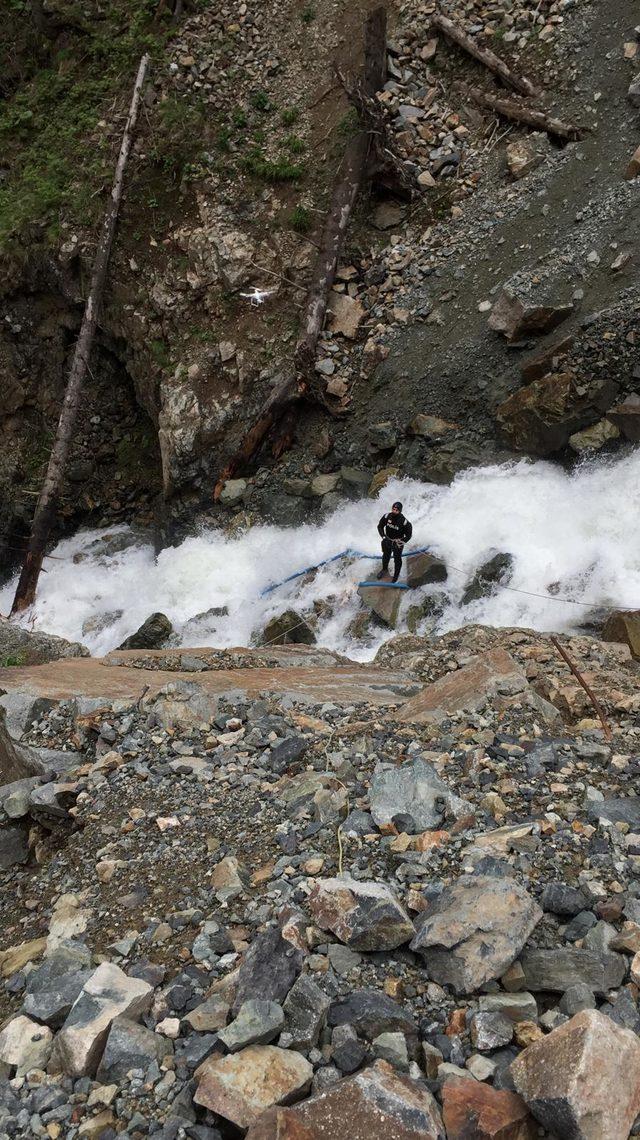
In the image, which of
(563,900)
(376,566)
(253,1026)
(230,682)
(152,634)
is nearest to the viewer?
(253,1026)

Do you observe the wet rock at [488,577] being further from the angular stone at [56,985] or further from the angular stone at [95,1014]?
the angular stone at [95,1014]

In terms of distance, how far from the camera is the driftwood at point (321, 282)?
46.4ft

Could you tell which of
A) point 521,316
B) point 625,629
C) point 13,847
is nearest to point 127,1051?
point 13,847

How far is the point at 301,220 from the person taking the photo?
14961 millimetres

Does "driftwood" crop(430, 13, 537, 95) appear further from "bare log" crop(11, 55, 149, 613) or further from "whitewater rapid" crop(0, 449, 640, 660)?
"whitewater rapid" crop(0, 449, 640, 660)

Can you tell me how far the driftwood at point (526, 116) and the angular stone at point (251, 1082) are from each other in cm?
1518

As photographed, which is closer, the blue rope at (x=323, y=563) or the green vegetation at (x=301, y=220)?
the blue rope at (x=323, y=563)

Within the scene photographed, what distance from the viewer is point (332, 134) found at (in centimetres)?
1552

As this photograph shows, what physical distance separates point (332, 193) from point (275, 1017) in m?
15.3

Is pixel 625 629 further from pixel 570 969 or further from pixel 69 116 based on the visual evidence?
pixel 69 116

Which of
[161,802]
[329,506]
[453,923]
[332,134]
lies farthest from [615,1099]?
[332,134]

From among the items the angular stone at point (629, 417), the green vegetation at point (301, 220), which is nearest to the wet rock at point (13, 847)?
the angular stone at point (629, 417)

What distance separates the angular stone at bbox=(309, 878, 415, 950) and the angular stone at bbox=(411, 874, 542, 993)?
96 mm

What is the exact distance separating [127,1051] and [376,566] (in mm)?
9572
